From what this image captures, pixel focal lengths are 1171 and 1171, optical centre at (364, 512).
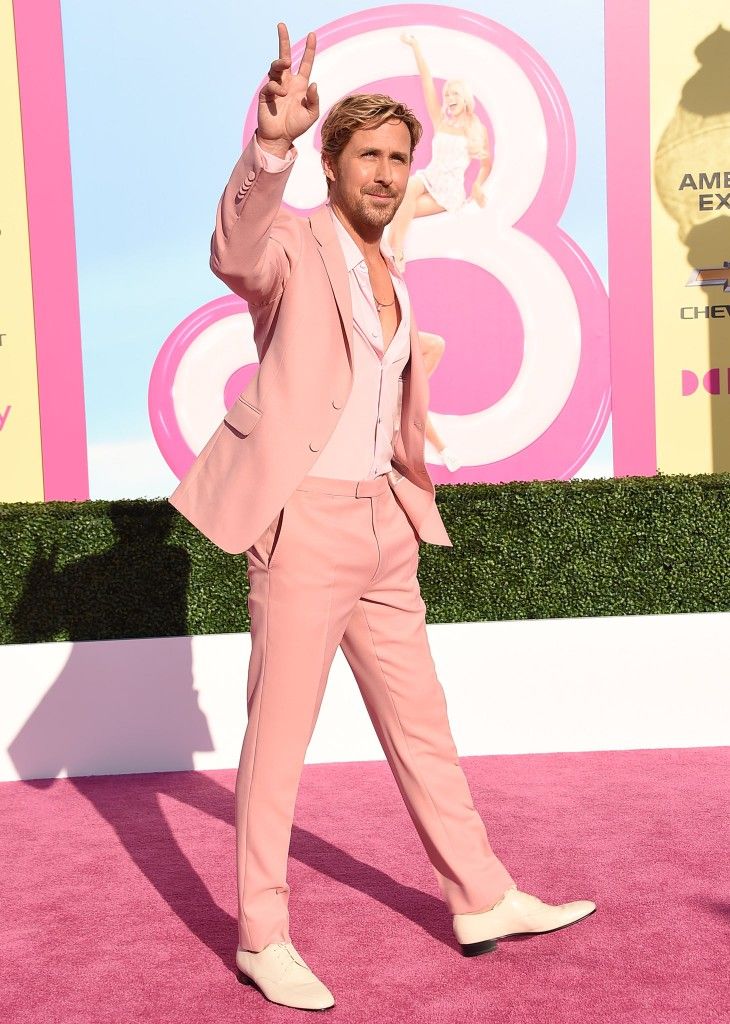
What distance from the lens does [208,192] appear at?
7277mm

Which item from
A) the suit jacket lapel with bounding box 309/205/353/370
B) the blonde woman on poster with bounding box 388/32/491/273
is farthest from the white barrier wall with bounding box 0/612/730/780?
the blonde woman on poster with bounding box 388/32/491/273

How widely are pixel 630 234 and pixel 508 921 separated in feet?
17.3

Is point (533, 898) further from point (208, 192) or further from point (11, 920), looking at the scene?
point (208, 192)

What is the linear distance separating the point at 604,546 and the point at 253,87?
12.5ft

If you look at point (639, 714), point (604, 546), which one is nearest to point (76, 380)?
point (604, 546)

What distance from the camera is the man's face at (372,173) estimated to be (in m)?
2.69

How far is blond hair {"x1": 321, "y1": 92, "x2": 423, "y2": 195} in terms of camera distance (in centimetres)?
267

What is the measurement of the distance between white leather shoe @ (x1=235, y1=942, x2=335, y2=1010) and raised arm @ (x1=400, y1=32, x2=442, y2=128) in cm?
568

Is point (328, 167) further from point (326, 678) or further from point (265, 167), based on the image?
point (326, 678)

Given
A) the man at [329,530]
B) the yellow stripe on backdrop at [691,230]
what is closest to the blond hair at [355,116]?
the man at [329,530]

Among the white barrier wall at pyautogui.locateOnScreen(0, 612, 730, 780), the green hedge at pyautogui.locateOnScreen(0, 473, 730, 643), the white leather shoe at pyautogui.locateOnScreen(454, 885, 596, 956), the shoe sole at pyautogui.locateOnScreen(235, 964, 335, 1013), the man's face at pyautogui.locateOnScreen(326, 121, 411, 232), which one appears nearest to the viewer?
the shoe sole at pyautogui.locateOnScreen(235, 964, 335, 1013)

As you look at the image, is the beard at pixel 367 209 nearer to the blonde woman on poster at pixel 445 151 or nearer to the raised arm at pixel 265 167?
the raised arm at pixel 265 167

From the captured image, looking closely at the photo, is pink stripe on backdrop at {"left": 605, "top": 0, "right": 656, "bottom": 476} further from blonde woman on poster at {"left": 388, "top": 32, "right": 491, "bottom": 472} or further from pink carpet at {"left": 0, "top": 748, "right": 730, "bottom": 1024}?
pink carpet at {"left": 0, "top": 748, "right": 730, "bottom": 1024}

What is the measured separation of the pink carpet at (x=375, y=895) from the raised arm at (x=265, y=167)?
5.44ft
